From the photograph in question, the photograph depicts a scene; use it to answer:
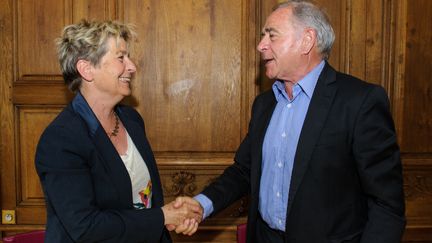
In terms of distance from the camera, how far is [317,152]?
184 centimetres

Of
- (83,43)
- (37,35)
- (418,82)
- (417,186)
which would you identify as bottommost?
(417,186)

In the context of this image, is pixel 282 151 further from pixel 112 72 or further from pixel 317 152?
pixel 112 72

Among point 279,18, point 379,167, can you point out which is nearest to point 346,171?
point 379,167

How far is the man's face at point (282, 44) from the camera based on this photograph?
205 cm

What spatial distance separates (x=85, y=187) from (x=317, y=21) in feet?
3.78

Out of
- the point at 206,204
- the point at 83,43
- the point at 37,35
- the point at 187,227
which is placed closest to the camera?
the point at 83,43

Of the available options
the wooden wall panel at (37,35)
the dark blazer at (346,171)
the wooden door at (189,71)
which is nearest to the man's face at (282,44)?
the dark blazer at (346,171)

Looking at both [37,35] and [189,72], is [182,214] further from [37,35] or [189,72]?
[37,35]

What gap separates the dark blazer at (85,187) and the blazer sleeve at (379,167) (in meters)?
0.82

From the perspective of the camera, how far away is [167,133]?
313cm

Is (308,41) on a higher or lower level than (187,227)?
higher

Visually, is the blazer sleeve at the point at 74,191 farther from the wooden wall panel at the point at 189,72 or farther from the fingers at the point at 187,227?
the wooden wall panel at the point at 189,72

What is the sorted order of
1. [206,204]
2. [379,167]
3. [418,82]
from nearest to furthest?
[379,167], [206,204], [418,82]

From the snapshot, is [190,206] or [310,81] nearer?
[310,81]
